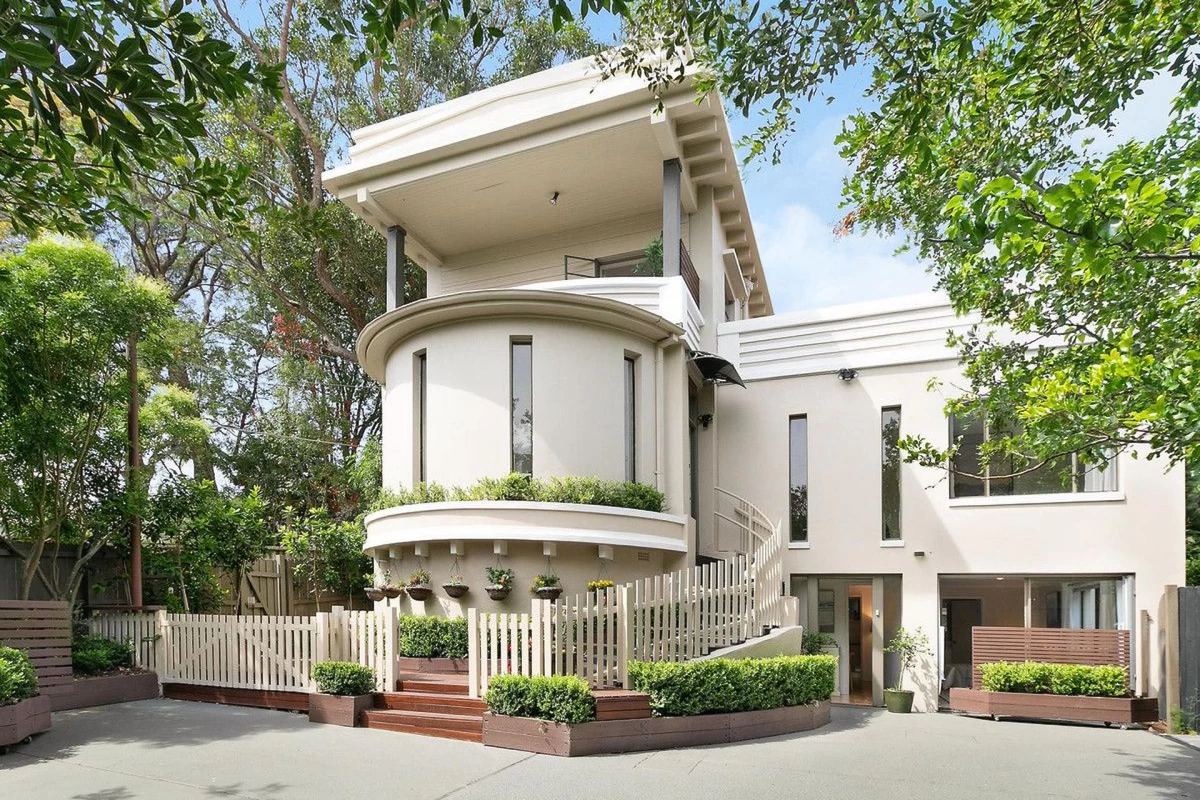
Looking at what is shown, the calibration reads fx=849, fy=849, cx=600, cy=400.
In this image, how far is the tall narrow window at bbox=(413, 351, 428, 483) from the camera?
13062 mm

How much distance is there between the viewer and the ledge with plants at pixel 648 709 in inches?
330

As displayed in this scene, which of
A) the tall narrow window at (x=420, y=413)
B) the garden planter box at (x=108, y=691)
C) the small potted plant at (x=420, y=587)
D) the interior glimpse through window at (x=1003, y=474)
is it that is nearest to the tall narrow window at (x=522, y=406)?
the tall narrow window at (x=420, y=413)

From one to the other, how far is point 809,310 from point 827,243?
7.85m

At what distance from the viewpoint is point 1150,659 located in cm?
1185

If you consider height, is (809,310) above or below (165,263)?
below

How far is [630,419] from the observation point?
1313cm

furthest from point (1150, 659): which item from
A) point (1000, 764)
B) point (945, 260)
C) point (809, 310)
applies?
point (809, 310)

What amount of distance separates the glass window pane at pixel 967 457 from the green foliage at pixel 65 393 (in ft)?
41.5

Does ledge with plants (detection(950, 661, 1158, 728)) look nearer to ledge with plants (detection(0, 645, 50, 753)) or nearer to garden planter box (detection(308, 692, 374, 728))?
garden planter box (detection(308, 692, 374, 728))

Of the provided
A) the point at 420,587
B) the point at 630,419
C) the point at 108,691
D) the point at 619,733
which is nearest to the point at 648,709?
the point at 619,733

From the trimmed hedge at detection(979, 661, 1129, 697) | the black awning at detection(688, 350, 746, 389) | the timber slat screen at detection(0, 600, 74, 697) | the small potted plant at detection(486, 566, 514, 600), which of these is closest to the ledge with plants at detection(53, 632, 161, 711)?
the timber slat screen at detection(0, 600, 74, 697)

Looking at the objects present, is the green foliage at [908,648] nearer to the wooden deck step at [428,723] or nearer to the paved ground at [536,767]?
the paved ground at [536,767]

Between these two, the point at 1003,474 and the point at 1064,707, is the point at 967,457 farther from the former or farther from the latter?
the point at 1064,707

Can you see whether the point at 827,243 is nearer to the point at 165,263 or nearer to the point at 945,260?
the point at 945,260
